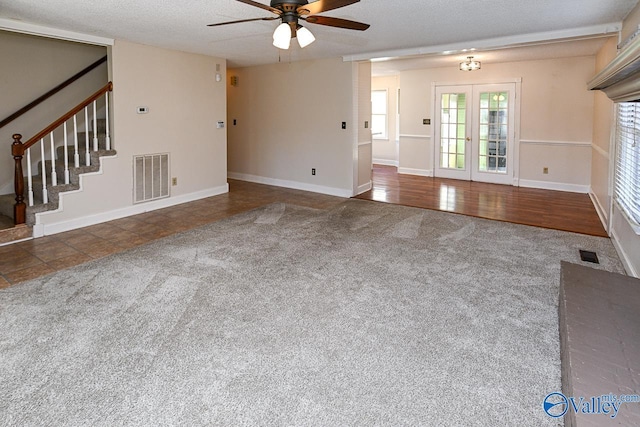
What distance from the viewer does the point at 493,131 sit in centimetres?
808

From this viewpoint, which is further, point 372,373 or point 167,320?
point 167,320

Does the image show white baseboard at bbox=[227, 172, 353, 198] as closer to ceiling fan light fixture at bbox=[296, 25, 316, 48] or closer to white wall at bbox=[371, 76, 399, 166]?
ceiling fan light fixture at bbox=[296, 25, 316, 48]

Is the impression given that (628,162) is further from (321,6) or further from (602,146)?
(321,6)

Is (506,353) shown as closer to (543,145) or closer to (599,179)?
(599,179)

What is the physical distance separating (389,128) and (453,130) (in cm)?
247

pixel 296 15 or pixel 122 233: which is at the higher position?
pixel 296 15

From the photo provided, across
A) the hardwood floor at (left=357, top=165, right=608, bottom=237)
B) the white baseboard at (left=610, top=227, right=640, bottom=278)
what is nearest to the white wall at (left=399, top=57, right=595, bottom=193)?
the hardwood floor at (left=357, top=165, right=608, bottom=237)

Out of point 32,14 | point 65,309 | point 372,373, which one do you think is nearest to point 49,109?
point 32,14

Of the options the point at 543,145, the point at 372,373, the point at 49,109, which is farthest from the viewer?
the point at 543,145

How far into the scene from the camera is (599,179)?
5.88m

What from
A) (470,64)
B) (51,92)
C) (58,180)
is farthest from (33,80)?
(470,64)

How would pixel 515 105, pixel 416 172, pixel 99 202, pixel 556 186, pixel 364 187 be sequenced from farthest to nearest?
pixel 416 172 → pixel 515 105 → pixel 556 186 → pixel 364 187 → pixel 99 202

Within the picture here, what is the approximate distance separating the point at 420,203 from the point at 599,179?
2.54 metres

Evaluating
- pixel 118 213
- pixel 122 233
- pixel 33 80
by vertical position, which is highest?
pixel 33 80
